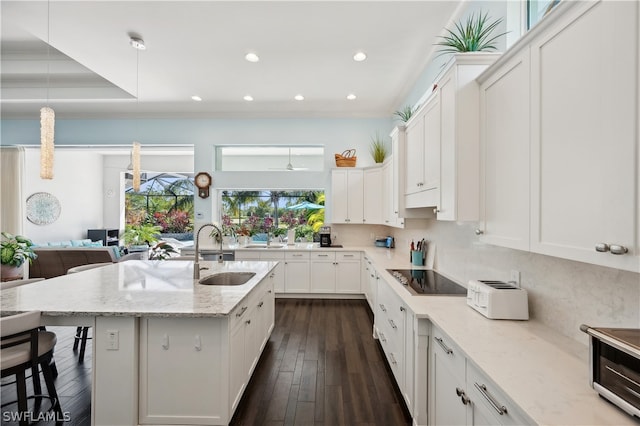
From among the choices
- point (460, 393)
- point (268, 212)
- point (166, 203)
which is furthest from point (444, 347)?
point (166, 203)

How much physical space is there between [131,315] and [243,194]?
4106 millimetres

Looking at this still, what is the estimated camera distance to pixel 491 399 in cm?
101

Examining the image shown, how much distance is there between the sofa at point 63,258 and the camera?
4691mm

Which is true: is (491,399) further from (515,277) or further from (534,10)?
(534,10)

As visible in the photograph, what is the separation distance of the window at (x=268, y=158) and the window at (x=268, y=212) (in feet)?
1.64

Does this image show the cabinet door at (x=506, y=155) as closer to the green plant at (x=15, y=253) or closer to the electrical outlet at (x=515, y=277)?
the electrical outlet at (x=515, y=277)

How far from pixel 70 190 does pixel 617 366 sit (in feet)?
34.7

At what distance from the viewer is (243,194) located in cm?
559

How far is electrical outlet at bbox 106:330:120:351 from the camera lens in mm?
1653

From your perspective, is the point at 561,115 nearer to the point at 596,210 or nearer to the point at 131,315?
the point at 596,210

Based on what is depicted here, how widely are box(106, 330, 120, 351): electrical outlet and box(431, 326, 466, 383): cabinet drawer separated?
1.91 m

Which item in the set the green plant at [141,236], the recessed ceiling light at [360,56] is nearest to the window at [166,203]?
the green plant at [141,236]

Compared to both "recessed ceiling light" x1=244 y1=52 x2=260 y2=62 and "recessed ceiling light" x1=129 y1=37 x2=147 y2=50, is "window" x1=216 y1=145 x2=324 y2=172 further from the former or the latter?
"recessed ceiling light" x1=129 y1=37 x2=147 y2=50

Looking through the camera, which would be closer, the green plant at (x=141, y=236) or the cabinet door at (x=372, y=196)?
the cabinet door at (x=372, y=196)
